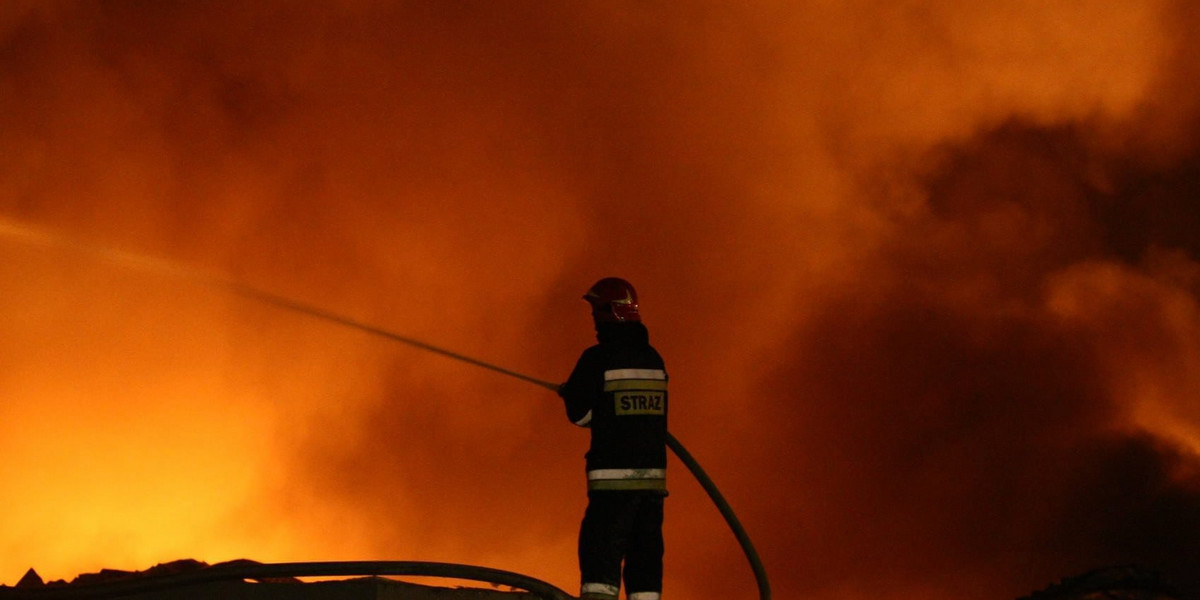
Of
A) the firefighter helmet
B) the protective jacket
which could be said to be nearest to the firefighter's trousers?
the protective jacket

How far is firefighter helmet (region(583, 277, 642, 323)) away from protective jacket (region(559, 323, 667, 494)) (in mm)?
69

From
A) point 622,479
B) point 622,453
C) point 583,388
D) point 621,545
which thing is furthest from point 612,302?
point 621,545

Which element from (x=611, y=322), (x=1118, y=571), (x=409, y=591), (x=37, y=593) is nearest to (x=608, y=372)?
(x=611, y=322)

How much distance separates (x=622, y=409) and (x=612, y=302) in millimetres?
682

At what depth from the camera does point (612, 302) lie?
8.18 m

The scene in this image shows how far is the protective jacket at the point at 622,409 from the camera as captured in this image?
793cm

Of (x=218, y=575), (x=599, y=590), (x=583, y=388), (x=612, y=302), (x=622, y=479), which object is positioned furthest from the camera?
(x=612, y=302)

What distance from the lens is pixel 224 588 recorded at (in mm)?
6590

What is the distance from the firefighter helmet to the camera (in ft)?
26.8

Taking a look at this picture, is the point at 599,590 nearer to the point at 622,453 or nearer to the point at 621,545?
the point at 621,545

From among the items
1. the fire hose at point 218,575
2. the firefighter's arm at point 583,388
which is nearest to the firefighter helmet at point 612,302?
the firefighter's arm at point 583,388

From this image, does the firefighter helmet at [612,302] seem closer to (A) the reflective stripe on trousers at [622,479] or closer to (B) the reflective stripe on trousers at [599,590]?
(A) the reflective stripe on trousers at [622,479]

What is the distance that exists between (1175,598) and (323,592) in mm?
8112

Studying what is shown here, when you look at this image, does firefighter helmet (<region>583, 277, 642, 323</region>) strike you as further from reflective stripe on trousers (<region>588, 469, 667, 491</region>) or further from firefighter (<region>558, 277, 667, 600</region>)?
reflective stripe on trousers (<region>588, 469, 667, 491</region>)
